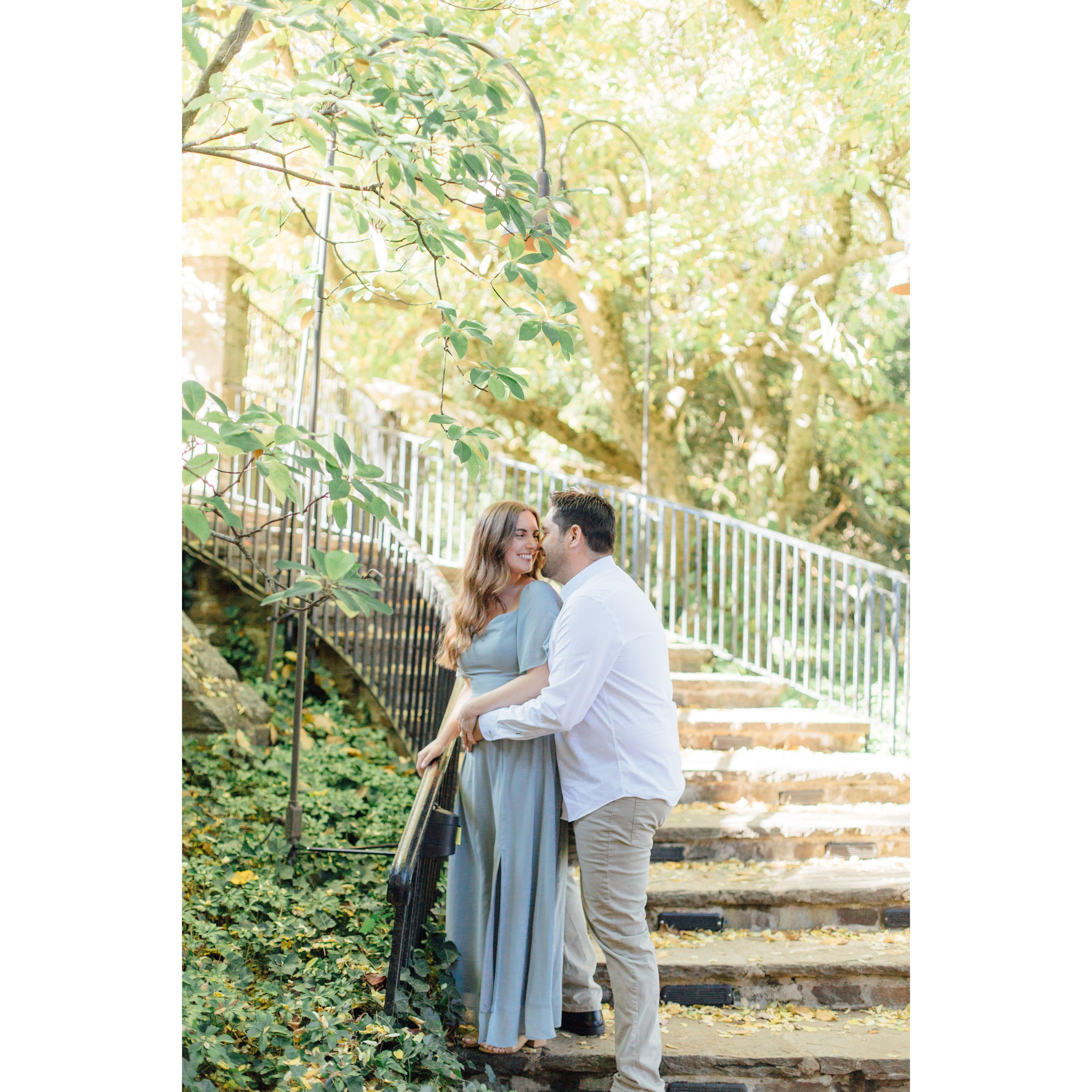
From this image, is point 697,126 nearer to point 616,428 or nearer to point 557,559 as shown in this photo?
point 616,428

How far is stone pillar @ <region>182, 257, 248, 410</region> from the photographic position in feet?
24.8

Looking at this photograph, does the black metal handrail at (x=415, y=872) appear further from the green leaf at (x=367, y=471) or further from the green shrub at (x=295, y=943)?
the green leaf at (x=367, y=471)

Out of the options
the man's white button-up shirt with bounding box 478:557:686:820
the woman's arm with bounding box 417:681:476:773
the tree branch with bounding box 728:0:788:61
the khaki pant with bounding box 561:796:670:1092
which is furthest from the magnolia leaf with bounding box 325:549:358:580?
the tree branch with bounding box 728:0:788:61

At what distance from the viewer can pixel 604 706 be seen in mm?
2844

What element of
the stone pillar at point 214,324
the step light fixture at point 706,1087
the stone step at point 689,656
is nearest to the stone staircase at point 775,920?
the step light fixture at point 706,1087

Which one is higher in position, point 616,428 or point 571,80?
point 571,80

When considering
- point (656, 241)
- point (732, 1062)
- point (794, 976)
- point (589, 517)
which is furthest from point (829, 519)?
point (589, 517)

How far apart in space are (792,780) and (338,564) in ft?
12.5

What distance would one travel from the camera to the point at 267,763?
5.47 meters

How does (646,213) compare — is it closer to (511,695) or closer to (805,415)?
(805,415)

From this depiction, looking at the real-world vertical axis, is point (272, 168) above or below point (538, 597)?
above
